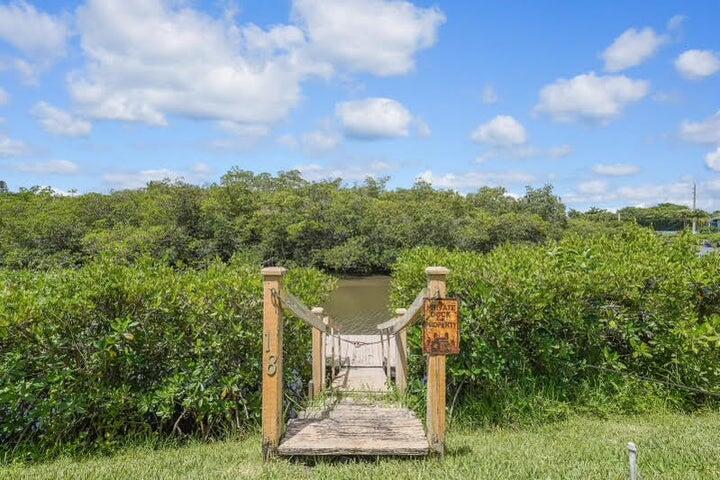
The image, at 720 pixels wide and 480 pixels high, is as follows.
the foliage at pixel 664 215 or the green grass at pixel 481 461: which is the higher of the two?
the foliage at pixel 664 215

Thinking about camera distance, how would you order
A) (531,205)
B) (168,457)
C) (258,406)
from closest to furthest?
(168,457) → (258,406) → (531,205)

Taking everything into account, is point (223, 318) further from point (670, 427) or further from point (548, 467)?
point (670, 427)

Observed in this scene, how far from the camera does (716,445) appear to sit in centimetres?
343

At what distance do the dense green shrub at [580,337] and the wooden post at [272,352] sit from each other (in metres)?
1.59

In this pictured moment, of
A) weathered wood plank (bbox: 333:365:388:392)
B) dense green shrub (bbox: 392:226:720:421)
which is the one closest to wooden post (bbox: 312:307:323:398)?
weathered wood plank (bbox: 333:365:388:392)

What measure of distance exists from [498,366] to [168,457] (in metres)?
2.76

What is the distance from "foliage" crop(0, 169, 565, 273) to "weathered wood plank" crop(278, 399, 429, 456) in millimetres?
24257

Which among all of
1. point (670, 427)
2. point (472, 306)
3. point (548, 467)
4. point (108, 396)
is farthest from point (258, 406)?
point (670, 427)

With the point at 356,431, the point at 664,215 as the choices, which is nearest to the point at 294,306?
the point at 356,431

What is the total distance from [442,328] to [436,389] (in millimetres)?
429

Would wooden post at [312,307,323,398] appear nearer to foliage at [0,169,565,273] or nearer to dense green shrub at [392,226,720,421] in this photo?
dense green shrub at [392,226,720,421]

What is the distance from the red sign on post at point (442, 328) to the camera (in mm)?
3516

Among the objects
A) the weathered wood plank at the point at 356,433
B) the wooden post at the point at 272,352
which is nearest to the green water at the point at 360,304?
the weathered wood plank at the point at 356,433

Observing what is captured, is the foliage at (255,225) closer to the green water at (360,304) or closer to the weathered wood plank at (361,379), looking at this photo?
the green water at (360,304)
